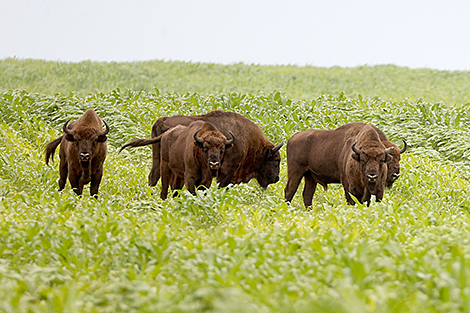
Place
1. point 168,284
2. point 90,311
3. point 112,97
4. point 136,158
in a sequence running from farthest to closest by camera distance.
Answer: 1. point 112,97
2. point 136,158
3. point 168,284
4. point 90,311

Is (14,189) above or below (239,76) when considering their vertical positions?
below

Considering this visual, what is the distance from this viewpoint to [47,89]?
83.5 ft

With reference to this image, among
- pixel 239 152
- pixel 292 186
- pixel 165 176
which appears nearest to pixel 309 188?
pixel 292 186

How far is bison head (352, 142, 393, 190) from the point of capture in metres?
9.38

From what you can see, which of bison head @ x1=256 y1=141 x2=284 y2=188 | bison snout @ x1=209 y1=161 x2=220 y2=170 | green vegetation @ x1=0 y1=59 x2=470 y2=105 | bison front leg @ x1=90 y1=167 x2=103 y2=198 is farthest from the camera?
green vegetation @ x1=0 y1=59 x2=470 y2=105

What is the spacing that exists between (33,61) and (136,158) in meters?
19.8

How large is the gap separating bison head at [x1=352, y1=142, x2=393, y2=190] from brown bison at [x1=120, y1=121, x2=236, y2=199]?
2253mm

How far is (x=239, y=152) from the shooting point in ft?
39.8

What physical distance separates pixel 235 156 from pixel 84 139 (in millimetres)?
3180


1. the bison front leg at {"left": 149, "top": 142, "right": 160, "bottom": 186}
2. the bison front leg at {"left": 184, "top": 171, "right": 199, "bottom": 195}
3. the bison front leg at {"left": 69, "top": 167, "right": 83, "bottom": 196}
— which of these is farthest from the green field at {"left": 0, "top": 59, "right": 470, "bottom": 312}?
the bison front leg at {"left": 184, "top": 171, "right": 199, "bottom": 195}

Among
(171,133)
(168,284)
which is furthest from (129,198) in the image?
(168,284)

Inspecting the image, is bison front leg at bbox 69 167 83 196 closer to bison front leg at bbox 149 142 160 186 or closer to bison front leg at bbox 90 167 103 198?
bison front leg at bbox 90 167 103 198

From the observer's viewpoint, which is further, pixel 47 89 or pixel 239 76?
pixel 239 76

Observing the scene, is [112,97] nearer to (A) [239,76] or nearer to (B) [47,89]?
(B) [47,89]
